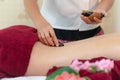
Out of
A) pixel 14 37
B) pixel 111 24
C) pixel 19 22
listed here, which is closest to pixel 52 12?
pixel 14 37

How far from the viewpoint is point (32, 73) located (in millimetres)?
1003

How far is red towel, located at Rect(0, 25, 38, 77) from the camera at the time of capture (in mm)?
968

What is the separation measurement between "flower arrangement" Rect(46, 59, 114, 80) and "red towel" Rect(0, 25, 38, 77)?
168 mm

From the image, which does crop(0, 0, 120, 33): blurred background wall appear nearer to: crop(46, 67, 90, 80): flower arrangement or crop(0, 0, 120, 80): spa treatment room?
crop(0, 0, 120, 80): spa treatment room

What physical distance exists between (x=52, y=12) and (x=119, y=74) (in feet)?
2.22

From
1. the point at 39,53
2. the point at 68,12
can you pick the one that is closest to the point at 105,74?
the point at 39,53

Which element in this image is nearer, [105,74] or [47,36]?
[105,74]

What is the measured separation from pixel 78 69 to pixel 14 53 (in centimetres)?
29

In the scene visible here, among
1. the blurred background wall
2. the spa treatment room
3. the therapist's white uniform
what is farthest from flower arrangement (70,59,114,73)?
the blurred background wall

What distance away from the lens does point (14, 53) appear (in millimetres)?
971

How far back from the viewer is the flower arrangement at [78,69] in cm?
81

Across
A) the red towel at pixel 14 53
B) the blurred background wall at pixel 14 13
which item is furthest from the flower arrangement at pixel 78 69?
the blurred background wall at pixel 14 13

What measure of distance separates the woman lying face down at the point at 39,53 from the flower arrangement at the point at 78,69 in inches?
2.6

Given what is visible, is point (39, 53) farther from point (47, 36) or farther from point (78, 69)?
point (78, 69)
